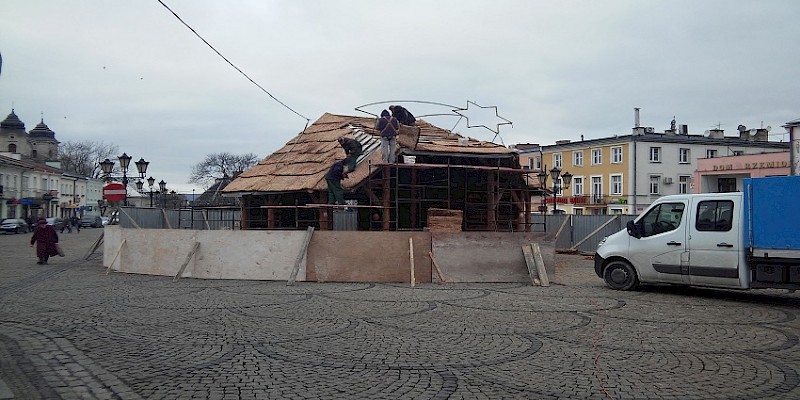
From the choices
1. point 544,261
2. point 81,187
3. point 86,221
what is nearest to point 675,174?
point 544,261

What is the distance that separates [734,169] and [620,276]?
3677cm

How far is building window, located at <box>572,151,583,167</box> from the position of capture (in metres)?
61.2

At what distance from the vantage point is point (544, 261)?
1598 cm

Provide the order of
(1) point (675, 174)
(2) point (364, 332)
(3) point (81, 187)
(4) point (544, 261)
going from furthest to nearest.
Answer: (3) point (81, 187) < (1) point (675, 174) < (4) point (544, 261) < (2) point (364, 332)

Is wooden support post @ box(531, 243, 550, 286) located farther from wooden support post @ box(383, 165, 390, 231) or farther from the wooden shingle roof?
the wooden shingle roof

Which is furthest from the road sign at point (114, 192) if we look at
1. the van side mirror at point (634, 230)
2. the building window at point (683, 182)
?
the building window at point (683, 182)

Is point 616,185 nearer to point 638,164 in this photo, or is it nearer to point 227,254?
point 638,164

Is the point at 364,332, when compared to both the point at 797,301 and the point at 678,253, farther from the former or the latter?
the point at 797,301

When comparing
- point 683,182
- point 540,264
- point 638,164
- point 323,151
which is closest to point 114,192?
point 323,151

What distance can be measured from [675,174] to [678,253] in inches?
1905

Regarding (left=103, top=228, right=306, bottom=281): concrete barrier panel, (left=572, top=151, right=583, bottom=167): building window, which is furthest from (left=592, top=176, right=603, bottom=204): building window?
(left=103, top=228, right=306, bottom=281): concrete barrier panel

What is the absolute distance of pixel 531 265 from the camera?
1553cm

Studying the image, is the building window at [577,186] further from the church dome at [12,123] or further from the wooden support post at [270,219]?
the church dome at [12,123]

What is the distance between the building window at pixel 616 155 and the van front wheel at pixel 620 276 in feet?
148
